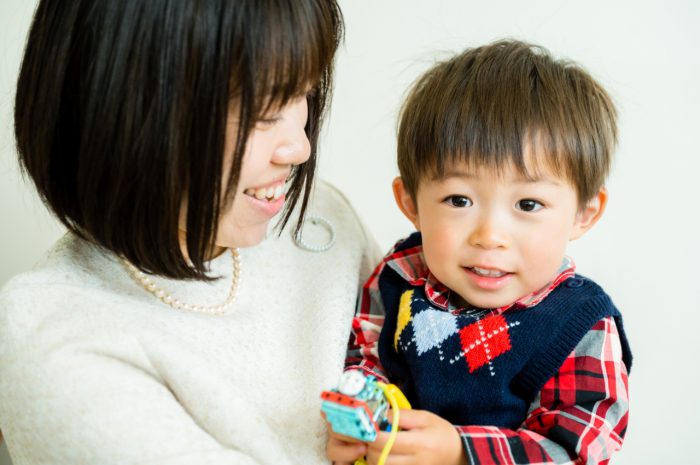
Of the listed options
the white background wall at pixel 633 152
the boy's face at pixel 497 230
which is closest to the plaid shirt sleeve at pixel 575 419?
the boy's face at pixel 497 230

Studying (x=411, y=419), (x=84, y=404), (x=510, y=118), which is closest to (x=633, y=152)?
(x=510, y=118)

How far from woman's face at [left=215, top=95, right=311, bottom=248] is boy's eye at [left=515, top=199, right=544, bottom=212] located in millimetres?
316

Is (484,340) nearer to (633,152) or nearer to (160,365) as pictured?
(160,365)

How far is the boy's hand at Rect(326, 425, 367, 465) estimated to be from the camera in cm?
84

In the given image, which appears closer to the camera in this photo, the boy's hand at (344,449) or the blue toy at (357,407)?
the blue toy at (357,407)

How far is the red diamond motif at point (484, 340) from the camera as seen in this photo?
36.5 inches

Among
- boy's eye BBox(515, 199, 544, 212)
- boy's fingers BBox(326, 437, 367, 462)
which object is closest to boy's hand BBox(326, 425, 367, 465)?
boy's fingers BBox(326, 437, 367, 462)

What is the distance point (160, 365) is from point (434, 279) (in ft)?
1.55

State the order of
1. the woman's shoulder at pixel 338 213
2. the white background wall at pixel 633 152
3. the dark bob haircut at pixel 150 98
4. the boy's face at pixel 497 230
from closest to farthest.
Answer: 1. the dark bob haircut at pixel 150 98
2. the boy's face at pixel 497 230
3. the woman's shoulder at pixel 338 213
4. the white background wall at pixel 633 152

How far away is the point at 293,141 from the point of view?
0.85 m

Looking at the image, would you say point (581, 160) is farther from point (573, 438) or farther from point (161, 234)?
point (161, 234)

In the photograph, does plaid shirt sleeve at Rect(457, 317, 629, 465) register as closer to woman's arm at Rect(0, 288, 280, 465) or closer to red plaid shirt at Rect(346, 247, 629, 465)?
red plaid shirt at Rect(346, 247, 629, 465)

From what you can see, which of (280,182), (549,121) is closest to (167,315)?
(280,182)

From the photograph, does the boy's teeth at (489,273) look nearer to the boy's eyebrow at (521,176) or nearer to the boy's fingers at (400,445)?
the boy's eyebrow at (521,176)
